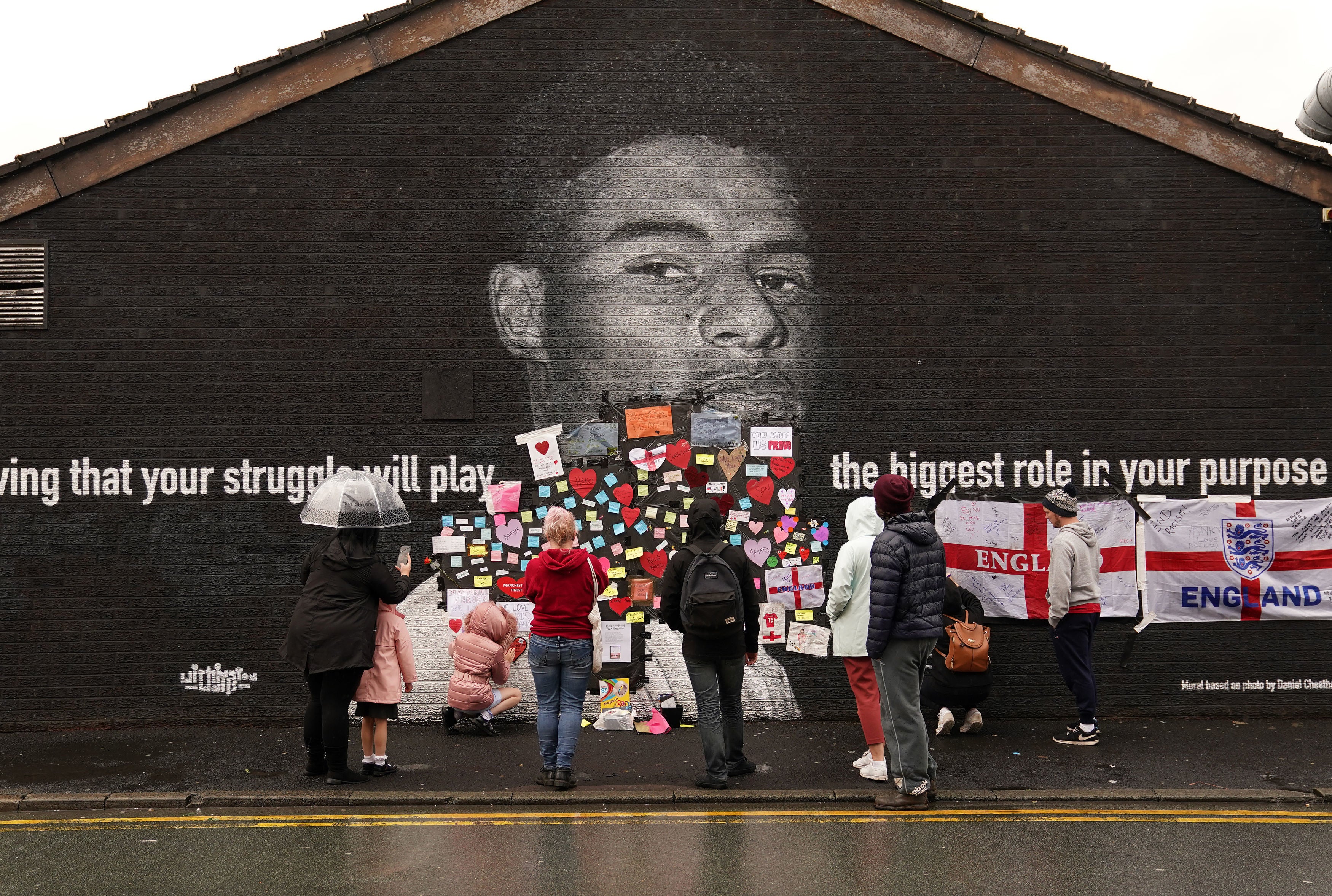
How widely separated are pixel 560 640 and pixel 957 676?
325cm

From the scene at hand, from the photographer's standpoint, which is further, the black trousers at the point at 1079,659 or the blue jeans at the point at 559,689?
the black trousers at the point at 1079,659

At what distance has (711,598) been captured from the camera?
23.4 ft

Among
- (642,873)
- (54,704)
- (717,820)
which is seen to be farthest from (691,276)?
(54,704)

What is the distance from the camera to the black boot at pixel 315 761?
24.7ft

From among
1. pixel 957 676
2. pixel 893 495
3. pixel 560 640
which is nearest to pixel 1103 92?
pixel 893 495

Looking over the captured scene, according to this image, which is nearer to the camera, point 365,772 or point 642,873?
point 642,873

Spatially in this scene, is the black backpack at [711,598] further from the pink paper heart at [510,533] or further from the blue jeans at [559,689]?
the pink paper heart at [510,533]

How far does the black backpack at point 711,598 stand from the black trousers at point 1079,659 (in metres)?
2.81

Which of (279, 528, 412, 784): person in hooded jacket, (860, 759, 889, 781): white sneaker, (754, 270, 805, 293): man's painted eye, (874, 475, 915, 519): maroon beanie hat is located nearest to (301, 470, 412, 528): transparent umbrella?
(279, 528, 412, 784): person in hooded jacket

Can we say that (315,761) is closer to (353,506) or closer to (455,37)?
(353,506)

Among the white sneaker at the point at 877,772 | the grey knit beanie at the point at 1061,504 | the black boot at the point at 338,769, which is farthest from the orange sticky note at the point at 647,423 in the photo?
the black boot at the point at 338,769

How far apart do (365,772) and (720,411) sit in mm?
4031

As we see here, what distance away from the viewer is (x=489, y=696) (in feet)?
28.0

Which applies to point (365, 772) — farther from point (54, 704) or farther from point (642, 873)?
point (54, 704)
